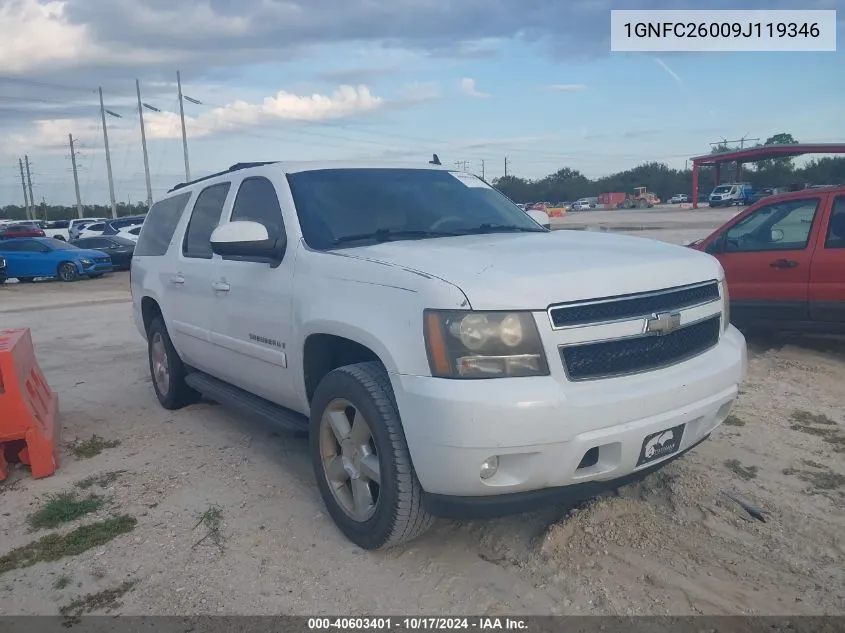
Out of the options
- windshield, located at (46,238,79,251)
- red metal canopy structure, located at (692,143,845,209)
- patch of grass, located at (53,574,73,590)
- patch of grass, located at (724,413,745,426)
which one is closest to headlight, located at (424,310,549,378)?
patch of grass, located at (53,574,73,590)

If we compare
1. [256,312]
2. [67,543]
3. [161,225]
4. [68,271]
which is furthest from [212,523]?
[68,271]

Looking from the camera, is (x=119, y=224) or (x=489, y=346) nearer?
(x=489, y=346)

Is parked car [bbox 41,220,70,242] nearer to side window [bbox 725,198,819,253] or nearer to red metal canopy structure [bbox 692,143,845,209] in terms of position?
side window [bbox 725,198,819,253]

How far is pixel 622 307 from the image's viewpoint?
3.11m

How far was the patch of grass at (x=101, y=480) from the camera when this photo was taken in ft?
14.9

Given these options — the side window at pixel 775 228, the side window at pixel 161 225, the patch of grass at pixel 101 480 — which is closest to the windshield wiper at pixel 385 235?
the patch of grass at pixel 101 480

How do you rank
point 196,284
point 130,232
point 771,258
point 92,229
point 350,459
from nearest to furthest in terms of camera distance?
point 350,459 < point 196,284 < point 771,258 < point 130,232 < point 92,229

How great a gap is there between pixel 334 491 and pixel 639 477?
4.80 feet

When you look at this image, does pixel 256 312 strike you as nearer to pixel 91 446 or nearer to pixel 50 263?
pixel 91 446

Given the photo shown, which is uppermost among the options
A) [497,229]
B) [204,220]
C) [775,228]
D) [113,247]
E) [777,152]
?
[777,152]

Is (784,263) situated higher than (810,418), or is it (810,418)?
(784,263)

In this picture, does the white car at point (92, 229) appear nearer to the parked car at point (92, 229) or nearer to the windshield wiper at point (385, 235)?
the parked car at point (92, 229)

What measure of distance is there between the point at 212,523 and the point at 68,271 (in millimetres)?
20610

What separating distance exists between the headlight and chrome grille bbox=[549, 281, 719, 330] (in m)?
0.14
